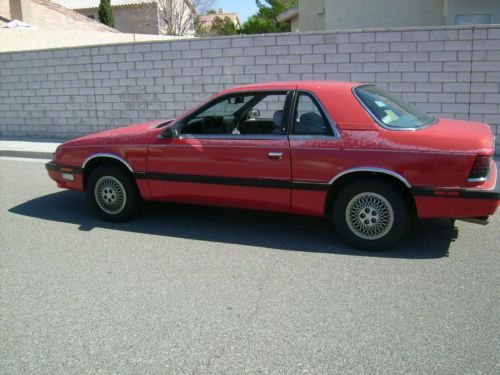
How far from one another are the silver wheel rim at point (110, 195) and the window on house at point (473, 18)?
10456 mm

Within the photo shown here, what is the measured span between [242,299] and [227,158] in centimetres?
179

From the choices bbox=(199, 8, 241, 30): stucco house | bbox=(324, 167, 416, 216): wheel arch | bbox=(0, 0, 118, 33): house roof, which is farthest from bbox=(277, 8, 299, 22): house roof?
bbox=(199, 8, 241, 30): stucco house

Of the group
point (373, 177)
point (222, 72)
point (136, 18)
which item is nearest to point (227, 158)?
point (373, 177)

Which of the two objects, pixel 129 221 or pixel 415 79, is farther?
pixel 415 79

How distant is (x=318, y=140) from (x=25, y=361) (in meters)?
3.13

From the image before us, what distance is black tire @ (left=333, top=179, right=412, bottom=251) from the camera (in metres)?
4.64

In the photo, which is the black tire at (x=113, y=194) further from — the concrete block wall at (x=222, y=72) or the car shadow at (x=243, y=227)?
the concrete block wall at (x=222, y=72)

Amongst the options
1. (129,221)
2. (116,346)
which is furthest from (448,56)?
A: (116,346)

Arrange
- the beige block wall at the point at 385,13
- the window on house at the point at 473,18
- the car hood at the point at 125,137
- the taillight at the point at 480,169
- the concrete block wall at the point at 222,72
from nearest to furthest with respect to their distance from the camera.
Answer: the taillight at the point at 480,169 → the car hood at the point at 125,137 → the concrete block wall at the point at 222,72 → the window on house at the point at 473,18 → the beige block wall at the point at 385,13

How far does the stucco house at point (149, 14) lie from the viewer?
35.9 m

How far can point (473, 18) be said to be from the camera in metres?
12.4

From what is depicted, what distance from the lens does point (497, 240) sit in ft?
16.5

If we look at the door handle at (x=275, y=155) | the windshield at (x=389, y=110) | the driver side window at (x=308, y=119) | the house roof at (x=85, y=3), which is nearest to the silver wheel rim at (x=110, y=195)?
the door handle at (x=275, y=155)

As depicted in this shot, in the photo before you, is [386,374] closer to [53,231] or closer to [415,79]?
[53,231]
